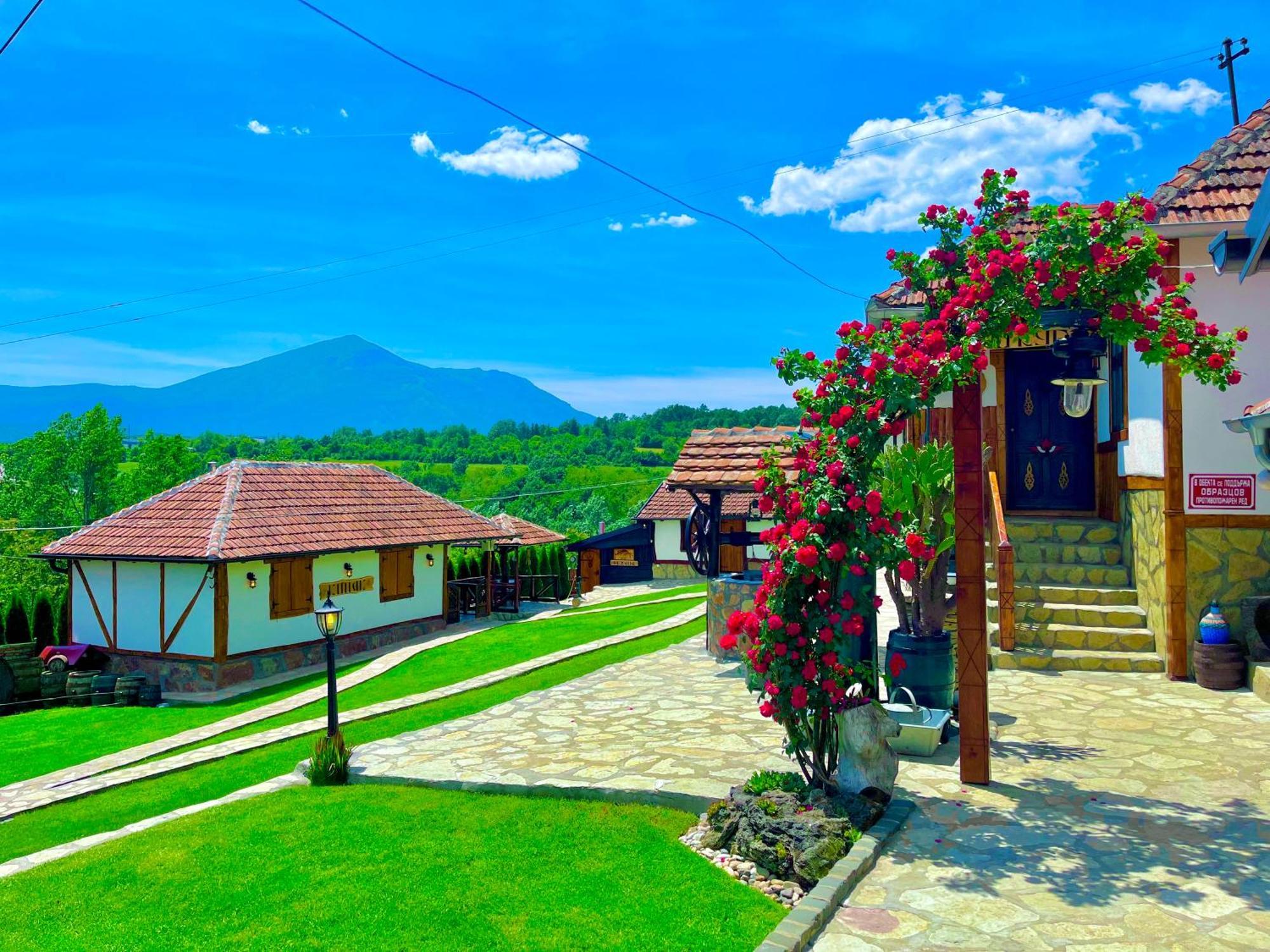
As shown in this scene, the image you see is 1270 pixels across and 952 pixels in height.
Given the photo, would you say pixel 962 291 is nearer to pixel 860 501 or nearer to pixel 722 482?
pixel 860 501

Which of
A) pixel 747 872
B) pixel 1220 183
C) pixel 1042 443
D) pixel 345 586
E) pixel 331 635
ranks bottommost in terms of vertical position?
pixel 747 872

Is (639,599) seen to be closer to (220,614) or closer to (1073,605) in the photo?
(220,614)

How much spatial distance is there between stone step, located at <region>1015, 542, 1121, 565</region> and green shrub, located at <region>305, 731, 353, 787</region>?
845 centimetres

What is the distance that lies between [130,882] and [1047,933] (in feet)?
17.4

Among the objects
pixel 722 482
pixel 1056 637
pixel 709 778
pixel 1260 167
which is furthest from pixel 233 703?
pixel 1260 167

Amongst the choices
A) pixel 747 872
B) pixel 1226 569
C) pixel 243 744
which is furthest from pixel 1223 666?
pixel 243 744

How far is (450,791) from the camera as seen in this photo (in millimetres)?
6891

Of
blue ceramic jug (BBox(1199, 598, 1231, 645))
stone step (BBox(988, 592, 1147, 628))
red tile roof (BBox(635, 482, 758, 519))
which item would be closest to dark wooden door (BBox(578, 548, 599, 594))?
red tile roof (BBox(635, 482, 758, 519))

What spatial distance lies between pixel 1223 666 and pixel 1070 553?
8.84ft

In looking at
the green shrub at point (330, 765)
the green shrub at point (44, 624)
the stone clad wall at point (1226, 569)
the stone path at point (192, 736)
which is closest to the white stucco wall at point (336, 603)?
the stone path at point (192, 736)

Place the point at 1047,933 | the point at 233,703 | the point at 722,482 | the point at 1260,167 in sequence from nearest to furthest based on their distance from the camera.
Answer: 1. the point at 1047,933
2. the point at 1260,167
3. the point at 722,482
4. the point at 233,703

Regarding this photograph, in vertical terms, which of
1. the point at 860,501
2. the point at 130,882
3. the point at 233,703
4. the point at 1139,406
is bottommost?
the point at 233,703

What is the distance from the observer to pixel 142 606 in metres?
18.2

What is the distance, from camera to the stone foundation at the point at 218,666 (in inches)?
679
